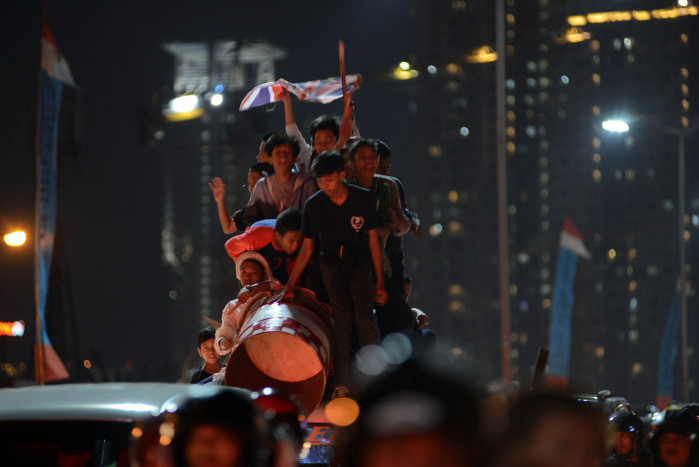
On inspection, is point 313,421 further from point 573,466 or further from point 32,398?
point 573,466

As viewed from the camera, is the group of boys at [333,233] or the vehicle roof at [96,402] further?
the group of boys at [333,233]

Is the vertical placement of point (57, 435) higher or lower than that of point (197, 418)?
lower

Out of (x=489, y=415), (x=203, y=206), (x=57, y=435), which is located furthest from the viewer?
(x=203, y=206)

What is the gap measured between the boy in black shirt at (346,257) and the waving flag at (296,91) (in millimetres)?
3305

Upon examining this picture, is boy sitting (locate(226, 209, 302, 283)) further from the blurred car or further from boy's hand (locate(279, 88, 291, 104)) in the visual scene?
the blurred car

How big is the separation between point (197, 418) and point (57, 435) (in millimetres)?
1523

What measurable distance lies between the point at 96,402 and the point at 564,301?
18.2 m

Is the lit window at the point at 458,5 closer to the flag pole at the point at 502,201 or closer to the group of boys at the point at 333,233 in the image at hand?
the flag pole at the point at 502,201

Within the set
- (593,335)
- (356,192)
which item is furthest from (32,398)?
(593,335)

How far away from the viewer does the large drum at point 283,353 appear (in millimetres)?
7367

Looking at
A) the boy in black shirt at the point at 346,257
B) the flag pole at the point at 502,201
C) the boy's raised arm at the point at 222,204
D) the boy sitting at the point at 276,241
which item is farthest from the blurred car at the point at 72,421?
the flag pole at the point at 502,201

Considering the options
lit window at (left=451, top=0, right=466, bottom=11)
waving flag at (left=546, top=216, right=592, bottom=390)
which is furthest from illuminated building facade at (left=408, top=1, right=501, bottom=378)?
waving flag at (left=546, top=216, right=592, bottom=390)

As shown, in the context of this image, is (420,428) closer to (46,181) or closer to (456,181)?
(46,181)

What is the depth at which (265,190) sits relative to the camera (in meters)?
9.30
